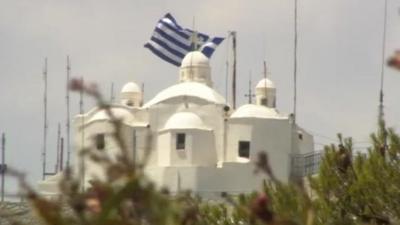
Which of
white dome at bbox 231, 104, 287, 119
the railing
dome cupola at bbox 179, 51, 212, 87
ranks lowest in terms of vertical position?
the railing

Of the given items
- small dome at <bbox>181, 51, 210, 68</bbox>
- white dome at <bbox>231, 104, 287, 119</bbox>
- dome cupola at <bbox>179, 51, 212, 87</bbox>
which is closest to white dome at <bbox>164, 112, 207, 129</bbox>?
white dome at <bbox>231, 104, 287, 119</bbox>

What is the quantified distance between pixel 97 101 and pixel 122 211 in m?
0.41

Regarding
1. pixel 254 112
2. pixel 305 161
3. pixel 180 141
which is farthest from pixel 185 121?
pixel 305 161

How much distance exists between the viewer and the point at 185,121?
5241 centimetres

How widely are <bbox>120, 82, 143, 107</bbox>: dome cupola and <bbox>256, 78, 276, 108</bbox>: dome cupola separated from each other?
5166 millimetres

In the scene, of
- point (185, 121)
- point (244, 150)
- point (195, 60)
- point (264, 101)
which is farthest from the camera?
point (264, 101)

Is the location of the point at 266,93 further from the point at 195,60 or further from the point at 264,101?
A: the point at 195,60

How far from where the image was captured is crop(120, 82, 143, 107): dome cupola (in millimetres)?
57156

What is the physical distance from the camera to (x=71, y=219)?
335cm

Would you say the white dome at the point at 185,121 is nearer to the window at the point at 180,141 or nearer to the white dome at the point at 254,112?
the window at the point at 180,141

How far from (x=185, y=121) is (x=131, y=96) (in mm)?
5661

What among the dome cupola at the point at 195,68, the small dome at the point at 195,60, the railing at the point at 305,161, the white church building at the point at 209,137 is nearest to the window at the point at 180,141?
the white church building at the point at 209,137

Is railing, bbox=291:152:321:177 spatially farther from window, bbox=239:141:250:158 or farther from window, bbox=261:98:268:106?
window, bbox=261:98:268:106

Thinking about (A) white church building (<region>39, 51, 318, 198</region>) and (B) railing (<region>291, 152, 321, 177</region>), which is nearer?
(B) railing (<region>291, 152, 321, 177</region>)
